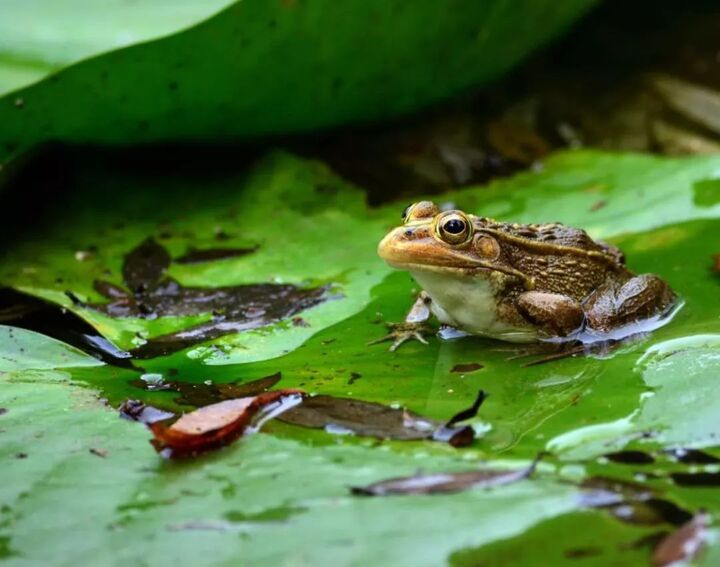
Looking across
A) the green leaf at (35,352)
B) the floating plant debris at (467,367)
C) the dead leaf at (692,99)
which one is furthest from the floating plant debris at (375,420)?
the dead leaf at (692,99)

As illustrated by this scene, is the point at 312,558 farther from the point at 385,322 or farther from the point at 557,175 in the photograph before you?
the point at 557,175

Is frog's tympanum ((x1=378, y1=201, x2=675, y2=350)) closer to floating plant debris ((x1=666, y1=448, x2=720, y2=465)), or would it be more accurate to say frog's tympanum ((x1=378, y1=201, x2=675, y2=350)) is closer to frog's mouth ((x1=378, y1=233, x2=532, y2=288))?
frog's mouth ((x1=378, y1=233, x2=532, y2=288))

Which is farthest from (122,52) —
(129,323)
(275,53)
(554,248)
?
(554,248)

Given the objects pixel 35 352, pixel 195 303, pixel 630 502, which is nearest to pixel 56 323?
pixel 35 352

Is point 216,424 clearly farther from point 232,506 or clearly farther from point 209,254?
point 209,254

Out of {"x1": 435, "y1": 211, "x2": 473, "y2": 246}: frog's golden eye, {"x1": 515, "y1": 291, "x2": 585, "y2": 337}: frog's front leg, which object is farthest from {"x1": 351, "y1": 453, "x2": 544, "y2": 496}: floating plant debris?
{"x1": 435, "y1": 211, "x2": 473, "y2": 246}: frog's golden eye

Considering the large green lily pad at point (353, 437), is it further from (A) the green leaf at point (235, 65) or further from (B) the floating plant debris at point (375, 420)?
(A) the green leaf at point (235, 65)
